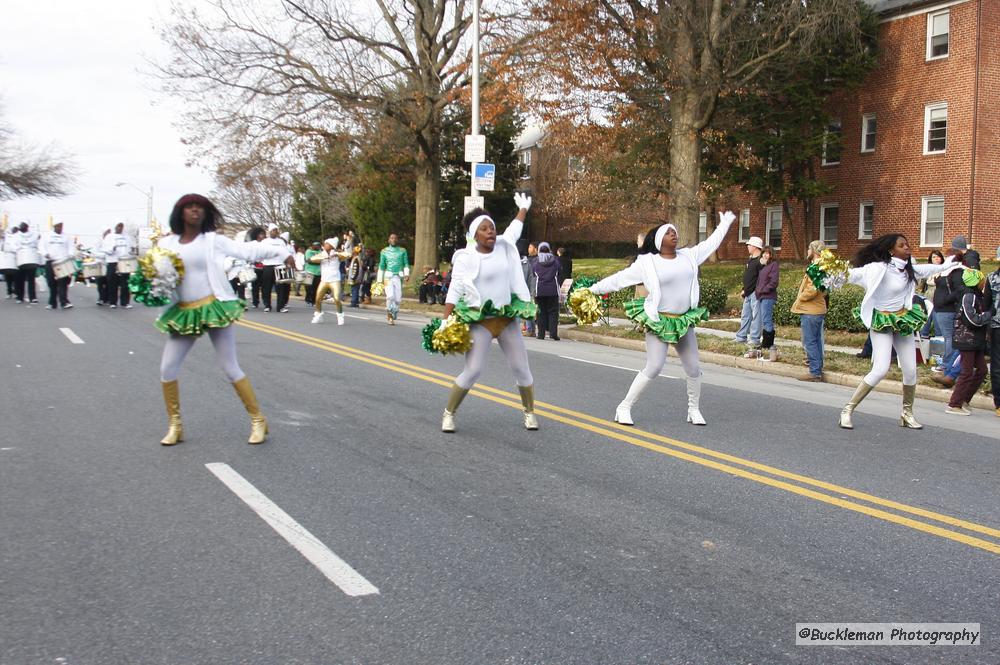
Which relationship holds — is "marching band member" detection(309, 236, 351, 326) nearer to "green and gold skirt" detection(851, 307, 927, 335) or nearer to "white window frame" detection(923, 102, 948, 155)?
"green and gold skirt" detection(851, 307, 927, 335)

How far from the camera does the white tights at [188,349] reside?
7.57 meters

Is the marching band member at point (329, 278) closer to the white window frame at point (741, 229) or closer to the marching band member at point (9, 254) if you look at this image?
the marching band member at point (9, 254)

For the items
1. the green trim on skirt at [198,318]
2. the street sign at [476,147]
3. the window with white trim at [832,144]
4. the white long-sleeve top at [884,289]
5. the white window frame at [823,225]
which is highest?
the window with white trim at [832,144]

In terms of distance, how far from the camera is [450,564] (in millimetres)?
4930

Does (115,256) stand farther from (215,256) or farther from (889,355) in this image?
(889,355)

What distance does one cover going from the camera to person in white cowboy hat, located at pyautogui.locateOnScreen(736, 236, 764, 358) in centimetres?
1591

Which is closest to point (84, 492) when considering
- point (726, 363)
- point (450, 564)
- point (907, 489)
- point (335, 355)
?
point (450, 564)

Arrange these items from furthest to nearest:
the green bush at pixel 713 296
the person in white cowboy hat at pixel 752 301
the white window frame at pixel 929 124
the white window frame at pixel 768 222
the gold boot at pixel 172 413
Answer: the white window frame at pixel 768 222 < the white window frame at pixel 929 124 < the green bush at pixel 713 296 < the person in white cowboy hat at pixel 752 301 < the gold boot at pixel 172 413

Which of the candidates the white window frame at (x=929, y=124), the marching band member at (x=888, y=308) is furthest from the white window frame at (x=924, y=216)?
the marching band member at (x=888, y=308)

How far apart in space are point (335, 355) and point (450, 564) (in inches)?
360

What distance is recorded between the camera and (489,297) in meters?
8.18

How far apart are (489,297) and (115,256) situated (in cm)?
1704

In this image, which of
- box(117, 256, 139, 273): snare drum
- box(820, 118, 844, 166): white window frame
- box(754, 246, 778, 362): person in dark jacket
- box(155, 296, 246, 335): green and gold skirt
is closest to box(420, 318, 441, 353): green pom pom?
box(155, 296, 246, 335): green and gold skirt

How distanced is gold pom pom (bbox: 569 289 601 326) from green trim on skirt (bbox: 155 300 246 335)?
341 centimetres
